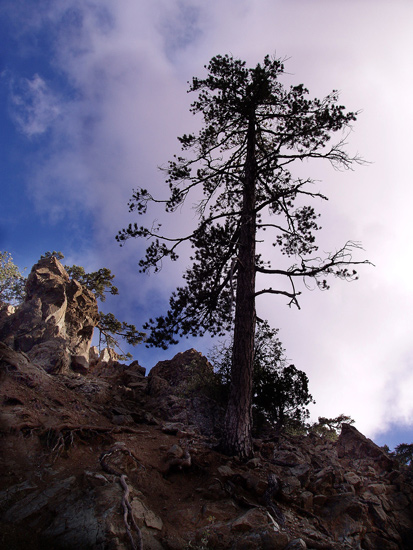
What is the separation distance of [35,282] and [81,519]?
2174 centimetres

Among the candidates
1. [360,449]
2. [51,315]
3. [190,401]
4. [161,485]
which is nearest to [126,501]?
[161,485]

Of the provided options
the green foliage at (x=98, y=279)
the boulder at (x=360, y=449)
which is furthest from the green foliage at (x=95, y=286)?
the boulder at (x=360, y=449)

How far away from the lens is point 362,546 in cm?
618

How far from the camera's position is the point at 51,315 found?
22031 mm

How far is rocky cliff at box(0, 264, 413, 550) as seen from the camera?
15.5 feet

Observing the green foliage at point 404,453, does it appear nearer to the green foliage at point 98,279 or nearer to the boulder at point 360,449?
the boulder at point 360,449

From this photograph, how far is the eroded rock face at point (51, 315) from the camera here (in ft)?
70.1

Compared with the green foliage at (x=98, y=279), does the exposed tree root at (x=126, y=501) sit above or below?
below

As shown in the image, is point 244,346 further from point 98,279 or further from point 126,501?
point 98,279

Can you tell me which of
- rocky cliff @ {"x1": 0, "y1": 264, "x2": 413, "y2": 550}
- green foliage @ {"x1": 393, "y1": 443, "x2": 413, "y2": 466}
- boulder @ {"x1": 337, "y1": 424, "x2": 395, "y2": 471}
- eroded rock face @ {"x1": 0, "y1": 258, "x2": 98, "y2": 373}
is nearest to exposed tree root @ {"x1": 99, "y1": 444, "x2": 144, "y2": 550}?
rocky cliff @ {"x1": 0, "y1": 264, "x2": 413, "y2": 550}

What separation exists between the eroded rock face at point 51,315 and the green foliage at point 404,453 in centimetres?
1859

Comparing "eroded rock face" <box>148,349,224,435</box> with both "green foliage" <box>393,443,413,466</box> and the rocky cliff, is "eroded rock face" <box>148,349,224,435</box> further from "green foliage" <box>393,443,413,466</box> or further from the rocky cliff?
"green foliage" <box>393,443,413,466</box>

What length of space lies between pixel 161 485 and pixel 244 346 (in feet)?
13.8

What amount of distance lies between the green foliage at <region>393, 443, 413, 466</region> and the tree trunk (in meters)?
7.21
